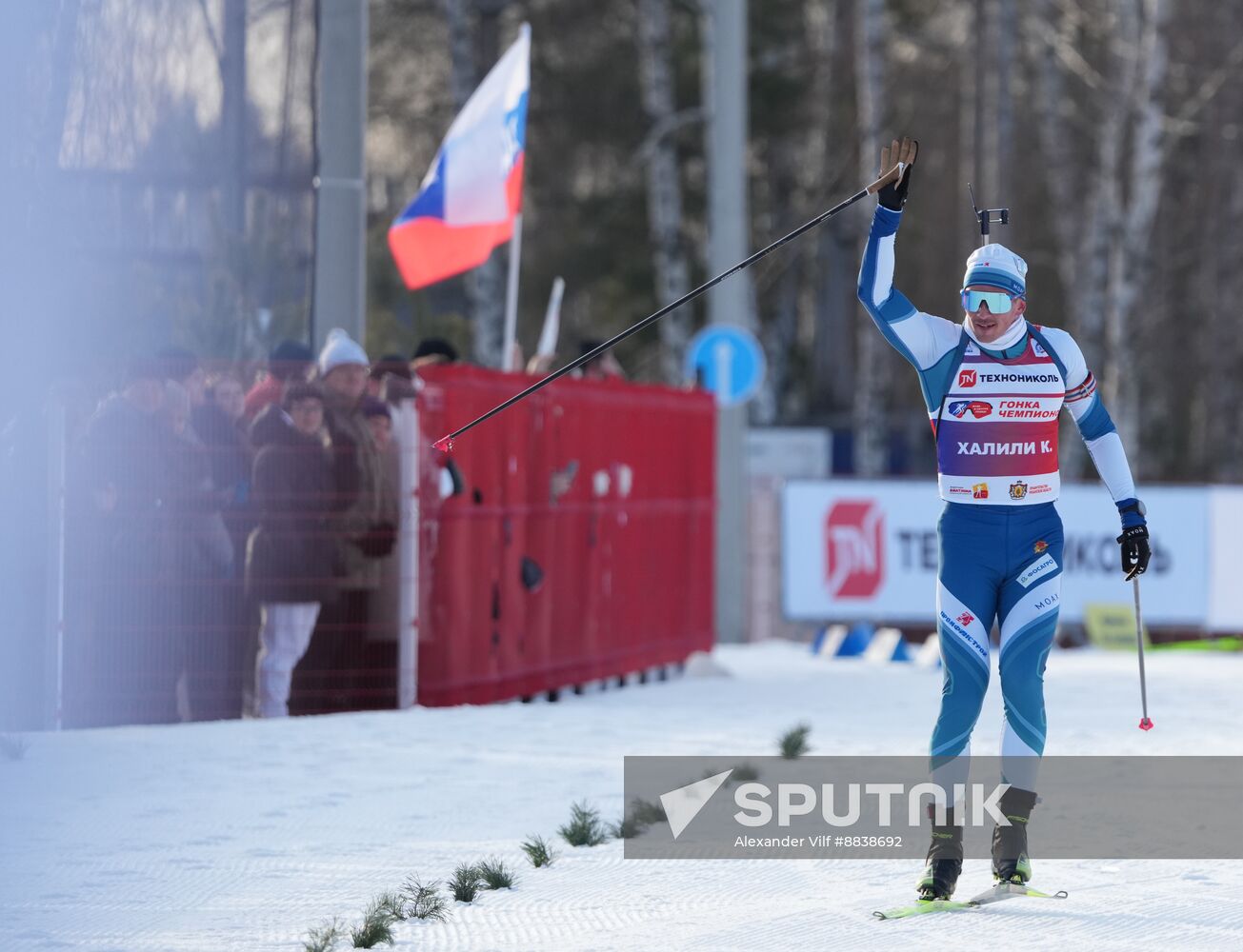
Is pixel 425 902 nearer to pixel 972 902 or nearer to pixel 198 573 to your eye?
pixel 972 902

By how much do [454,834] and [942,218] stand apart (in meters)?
40.1

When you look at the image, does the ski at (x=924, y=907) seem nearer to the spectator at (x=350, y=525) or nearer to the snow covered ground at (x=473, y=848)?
the snow covered ground at (x=473, y=848)

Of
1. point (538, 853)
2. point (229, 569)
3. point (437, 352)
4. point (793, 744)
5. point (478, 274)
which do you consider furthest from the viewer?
point (478, 274)

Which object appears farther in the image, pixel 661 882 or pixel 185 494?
pixel 185 494

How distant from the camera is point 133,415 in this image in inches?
403

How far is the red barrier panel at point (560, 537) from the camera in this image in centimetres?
1125

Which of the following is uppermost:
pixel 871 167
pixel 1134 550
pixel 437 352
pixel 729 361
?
pixel 871 167

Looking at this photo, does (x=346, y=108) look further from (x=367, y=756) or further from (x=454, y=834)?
(x=454, y=834)

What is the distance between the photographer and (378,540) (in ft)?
35.8

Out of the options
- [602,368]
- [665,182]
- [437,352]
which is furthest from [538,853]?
[665,182]

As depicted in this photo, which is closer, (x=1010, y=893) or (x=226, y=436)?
(x=1010, y=893)

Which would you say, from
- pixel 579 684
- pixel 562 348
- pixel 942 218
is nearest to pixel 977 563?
pixel 579 684

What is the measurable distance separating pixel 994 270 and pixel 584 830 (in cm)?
230

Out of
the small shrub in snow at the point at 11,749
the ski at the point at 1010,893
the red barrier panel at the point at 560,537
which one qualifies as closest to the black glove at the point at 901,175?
the ski at the point at 1010,893
